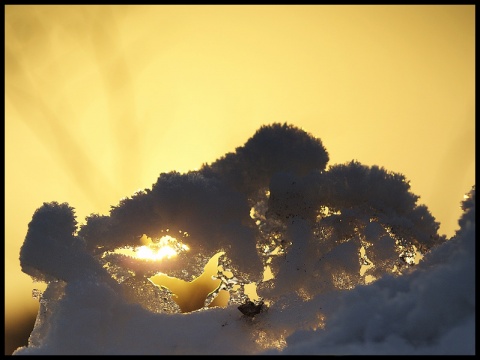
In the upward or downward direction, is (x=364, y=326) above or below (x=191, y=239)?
below

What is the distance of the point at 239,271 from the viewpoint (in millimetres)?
7629

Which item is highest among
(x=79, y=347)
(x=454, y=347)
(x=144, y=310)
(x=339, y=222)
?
(x=339, y=222)

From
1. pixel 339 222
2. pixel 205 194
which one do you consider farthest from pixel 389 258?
pixel 205 194

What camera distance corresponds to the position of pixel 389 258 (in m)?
7.59

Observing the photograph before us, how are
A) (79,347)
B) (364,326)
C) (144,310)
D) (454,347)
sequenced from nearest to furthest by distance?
(454,347) → (364,326) → (79,347) → (144,310)

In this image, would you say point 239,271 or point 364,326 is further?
point 239,271

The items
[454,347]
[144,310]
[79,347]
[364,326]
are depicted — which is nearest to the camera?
[454,347]

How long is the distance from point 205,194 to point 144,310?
1.67 m

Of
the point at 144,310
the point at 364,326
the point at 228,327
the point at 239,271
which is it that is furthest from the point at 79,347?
the point at 364,326

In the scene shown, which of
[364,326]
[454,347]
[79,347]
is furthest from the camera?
[79,347]

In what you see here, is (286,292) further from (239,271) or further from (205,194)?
(205,194)

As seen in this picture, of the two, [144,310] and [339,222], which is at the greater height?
[339,222]

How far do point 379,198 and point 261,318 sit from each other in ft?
7.33

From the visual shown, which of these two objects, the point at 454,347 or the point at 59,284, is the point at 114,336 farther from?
the point at 454,347
